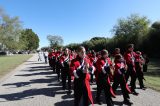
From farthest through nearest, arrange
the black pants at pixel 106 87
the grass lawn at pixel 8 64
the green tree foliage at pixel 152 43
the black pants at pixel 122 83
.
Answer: the green tree foliage at pixel 152 43
the grass lawn at pixel 8 64
the black pants at pixel 122 83
the black pants at pixel 106 87

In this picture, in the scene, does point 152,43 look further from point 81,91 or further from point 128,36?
point 81,91

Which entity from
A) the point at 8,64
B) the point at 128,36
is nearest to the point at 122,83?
the point at 8,64

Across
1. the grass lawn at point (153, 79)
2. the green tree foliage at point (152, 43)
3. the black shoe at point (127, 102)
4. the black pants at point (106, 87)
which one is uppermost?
the green tree foliage at point (152, 43)

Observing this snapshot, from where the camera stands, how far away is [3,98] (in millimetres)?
11508

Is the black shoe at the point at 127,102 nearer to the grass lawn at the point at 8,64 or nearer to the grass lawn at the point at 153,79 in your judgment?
the grass lawn at the point at 153,79

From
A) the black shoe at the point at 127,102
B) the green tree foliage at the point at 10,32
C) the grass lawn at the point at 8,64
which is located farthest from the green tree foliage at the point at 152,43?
the green tree foliage at the point at 10,32

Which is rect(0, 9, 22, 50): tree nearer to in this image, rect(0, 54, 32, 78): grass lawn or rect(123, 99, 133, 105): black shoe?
rect(0, 54, 32, 78): grass lawn

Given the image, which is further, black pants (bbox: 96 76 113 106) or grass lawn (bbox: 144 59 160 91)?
grass lawn (bbox: 144 59 160 91)

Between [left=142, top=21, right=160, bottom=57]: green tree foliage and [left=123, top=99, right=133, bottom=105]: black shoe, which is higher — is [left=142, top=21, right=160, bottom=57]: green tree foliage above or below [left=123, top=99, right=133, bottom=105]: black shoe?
above

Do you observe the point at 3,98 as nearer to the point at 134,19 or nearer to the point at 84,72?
the point at 84,72

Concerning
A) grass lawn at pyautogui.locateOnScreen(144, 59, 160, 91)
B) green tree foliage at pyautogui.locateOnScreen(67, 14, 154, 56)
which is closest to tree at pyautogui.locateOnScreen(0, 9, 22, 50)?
green tree foliage at pyautogui.locateOnScreen(67, 14, 154, 56)

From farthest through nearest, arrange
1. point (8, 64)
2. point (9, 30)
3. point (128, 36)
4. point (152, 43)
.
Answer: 1. point (9, 30)
2. point (128, 36)
3. point (152, 43)
4. point (8, 64)

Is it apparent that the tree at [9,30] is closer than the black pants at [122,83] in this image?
No

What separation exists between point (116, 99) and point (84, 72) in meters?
2.99
